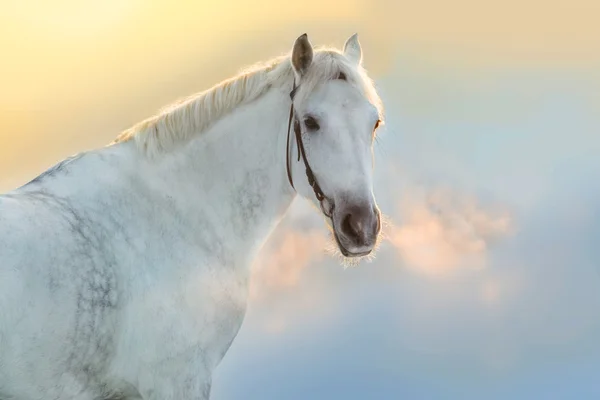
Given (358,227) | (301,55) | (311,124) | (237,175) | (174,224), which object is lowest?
(174,224)

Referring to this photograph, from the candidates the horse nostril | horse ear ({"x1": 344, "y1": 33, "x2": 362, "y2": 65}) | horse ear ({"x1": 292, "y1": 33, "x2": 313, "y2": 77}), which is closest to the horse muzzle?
the horse nostril

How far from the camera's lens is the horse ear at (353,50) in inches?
232

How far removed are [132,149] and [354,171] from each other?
6.41 ft

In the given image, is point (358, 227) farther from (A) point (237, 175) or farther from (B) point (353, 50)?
(B) point (353, 50)

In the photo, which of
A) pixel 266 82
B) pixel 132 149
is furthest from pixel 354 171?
pixel 132 149

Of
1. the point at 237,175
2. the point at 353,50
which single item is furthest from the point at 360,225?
the point at 353,50

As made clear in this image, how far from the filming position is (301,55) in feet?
17.2

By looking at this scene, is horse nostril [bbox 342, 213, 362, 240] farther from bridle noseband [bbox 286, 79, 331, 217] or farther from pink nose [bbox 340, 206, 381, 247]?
bridle noseband [bbox 286, 79, 331, 217]

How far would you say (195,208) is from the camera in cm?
553

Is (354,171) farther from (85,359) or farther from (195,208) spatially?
(85,359)

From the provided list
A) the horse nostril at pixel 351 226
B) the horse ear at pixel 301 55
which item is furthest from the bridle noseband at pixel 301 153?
the horse nostril at pixel 351 226

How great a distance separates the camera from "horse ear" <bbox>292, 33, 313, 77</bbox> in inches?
204

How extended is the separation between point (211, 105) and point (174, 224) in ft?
3.46

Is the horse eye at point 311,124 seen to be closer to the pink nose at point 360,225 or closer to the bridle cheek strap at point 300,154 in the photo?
the bridle cheek strap at point 300,154
